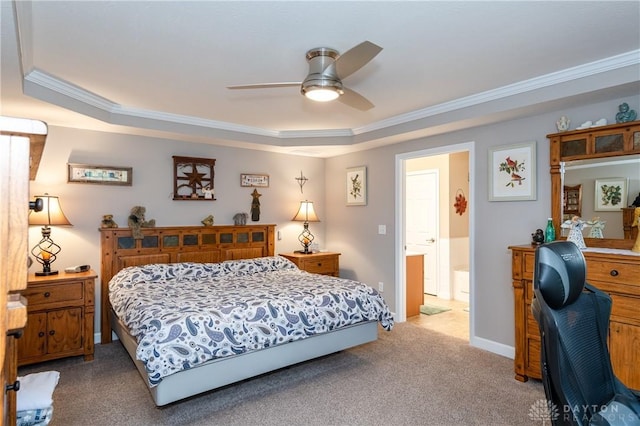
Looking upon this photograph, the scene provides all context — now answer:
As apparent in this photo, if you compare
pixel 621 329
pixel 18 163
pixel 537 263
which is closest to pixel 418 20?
pixel 537 263

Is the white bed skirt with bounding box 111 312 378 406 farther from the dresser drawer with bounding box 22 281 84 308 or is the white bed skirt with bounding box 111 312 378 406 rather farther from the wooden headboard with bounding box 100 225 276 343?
the wooden headboard with bounding box 100 225 276 343

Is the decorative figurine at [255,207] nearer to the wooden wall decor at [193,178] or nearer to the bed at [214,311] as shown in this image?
the bed at [214,311]

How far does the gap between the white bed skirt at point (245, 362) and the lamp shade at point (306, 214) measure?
2166mm

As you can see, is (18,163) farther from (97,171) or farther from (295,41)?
(97,171)

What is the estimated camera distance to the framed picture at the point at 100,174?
3.81 metres

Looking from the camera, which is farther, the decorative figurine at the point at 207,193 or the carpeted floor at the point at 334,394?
the decorative figurine at the point at 207,193

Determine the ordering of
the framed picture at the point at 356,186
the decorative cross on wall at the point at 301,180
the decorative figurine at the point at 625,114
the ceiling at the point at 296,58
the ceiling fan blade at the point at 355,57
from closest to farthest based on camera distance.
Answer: the ceiling fan blade at the point at 355,57 → the ceiling at the point at 296,58 → the decorative figurine at the point at 625,114 → the framed picture at the point at 356,186 → the decorative cross on wall at the point at 301,180

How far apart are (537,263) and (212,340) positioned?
6.62 ft

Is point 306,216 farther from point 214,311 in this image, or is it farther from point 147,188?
point 214,311

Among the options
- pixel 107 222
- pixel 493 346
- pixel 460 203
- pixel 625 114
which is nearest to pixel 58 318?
pixel 107 222

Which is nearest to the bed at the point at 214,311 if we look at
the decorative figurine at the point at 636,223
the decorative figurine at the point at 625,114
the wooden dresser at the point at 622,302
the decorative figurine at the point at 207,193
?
the decorative figurine at the point at 207,193

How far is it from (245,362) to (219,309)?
45 centimetres

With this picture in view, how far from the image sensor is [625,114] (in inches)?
108

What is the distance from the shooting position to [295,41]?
2375 mm
